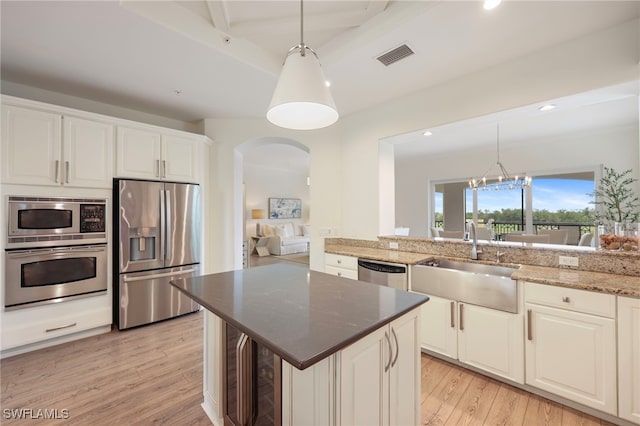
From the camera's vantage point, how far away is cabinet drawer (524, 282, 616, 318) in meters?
1.63

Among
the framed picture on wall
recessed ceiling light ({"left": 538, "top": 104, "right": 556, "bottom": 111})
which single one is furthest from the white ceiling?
the framed picture on wall

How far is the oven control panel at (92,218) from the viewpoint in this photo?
8.87 feet

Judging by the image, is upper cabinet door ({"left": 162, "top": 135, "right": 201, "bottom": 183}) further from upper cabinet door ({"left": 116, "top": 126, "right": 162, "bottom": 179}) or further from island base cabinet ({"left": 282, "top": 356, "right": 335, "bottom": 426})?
island base cabinet ({"left": 282, "top": 356, "right": 335, "bottom": 426})

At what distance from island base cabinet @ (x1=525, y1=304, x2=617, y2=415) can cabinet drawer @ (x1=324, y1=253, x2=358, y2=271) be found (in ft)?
4.99

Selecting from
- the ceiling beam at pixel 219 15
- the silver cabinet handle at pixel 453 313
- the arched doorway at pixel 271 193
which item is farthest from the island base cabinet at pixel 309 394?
the arched doorway at pixel 271 193

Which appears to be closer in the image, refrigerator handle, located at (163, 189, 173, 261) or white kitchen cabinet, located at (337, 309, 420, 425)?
white kitchen cabinet, located at (337, 309, 420, 425)

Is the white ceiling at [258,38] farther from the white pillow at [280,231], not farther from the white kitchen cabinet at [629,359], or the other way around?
the white pillow at [280,231]

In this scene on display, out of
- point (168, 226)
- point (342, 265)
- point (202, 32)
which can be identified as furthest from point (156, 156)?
point (342, 265)

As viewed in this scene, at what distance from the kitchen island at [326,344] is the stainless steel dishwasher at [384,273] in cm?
97

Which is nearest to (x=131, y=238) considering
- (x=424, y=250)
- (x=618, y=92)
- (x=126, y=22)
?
(x=126, y=22)

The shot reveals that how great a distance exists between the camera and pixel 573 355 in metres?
1.73

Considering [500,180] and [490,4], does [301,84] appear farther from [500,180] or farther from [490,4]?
[500,180]

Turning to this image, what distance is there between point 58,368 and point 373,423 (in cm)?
271

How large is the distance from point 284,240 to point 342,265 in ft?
17.0
